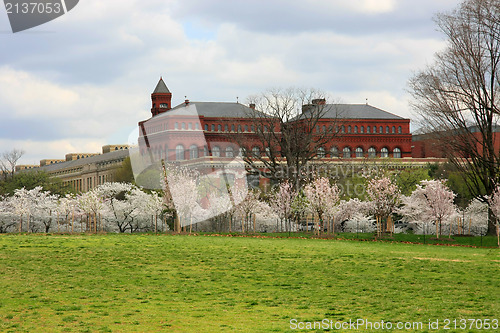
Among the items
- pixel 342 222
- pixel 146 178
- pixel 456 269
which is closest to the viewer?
pixel 456 269

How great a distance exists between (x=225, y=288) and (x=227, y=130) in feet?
278

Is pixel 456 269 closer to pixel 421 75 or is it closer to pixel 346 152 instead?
pixel 421 75

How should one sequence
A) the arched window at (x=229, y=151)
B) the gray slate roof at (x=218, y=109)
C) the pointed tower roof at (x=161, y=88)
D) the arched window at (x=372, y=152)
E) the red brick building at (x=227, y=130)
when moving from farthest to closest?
the pointed tower roof at (x=161, y=88)
the arched window at (x=372, y=152)
the gray slate roof at (x=218, y=109)
the red brick building at (x=227, y=130)
the arched window at (x=229, y=151)

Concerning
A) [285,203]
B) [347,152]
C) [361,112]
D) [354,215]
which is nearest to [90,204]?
[285,203]

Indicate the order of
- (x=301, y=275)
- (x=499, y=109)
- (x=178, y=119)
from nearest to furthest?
(x=301, y=275), (x=499, y=109), (x=178, y=119)

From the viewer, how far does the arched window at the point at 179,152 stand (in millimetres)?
106500

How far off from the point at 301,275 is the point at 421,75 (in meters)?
25.6

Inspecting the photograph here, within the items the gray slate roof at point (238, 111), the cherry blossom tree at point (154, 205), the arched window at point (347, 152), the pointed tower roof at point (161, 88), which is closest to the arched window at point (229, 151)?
the gray slate roof at point (238, 111)

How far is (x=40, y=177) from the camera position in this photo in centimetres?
8656

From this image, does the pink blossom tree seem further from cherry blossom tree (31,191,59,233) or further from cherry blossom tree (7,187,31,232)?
cherry blossom tree (31,191,59,233)

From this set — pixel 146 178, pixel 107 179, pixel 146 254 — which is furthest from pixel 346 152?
pixel 146 254

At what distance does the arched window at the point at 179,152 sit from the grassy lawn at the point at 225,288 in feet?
238

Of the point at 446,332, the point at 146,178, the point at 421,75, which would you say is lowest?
the point at 446,332

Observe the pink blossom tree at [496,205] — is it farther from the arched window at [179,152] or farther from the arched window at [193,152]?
the arched window at [193,152]
